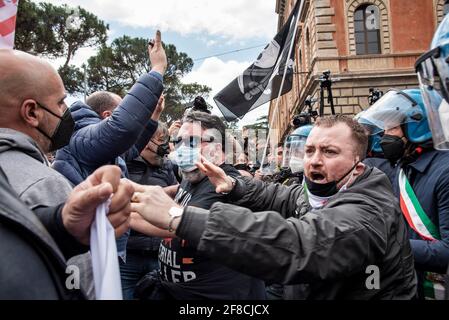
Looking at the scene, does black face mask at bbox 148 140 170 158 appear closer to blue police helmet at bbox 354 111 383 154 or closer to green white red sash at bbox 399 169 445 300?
blue police helmet at bbox 354 111 383 154

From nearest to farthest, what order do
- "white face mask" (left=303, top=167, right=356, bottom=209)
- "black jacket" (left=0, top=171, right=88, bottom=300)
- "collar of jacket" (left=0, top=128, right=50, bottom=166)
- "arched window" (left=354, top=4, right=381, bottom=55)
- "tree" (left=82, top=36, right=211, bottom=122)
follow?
1. "black jacket" (left=0, top=171, right=88, bottom=300)
2. "collar of jacket" (left=0, top=128, right=50, bottom=166)
3. "white face mask" (left=303, top=167, right=356, bottom=209)
4. "arched window" (left=354, top=4, right=381, bottom=55)
5. "tree" (left=82, top=36, right=211, bottom=122)

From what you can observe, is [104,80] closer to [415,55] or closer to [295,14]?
[415,55]

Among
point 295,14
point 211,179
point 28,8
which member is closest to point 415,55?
point 295,14

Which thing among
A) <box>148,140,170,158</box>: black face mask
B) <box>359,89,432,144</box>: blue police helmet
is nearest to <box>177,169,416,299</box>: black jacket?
<box>359,89,432,144</box>: blue police helmet

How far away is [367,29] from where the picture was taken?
737 inches

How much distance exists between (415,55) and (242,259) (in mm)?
19472

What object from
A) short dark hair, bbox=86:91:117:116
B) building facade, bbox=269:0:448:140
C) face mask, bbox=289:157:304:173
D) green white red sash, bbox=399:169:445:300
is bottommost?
green white red sash, bbox=399:169:445:300

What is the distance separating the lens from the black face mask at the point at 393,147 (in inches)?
116

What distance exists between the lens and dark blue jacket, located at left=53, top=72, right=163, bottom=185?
2.04 metres

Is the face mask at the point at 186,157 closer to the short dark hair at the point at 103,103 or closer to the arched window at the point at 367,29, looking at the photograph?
the short dark hair at the point at 103,103

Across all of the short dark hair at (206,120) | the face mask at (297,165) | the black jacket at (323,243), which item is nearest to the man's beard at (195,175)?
the short dark hair at (206,120)

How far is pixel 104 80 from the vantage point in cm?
3234

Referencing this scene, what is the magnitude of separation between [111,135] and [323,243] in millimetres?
1186

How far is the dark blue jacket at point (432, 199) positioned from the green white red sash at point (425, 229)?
0.03m
